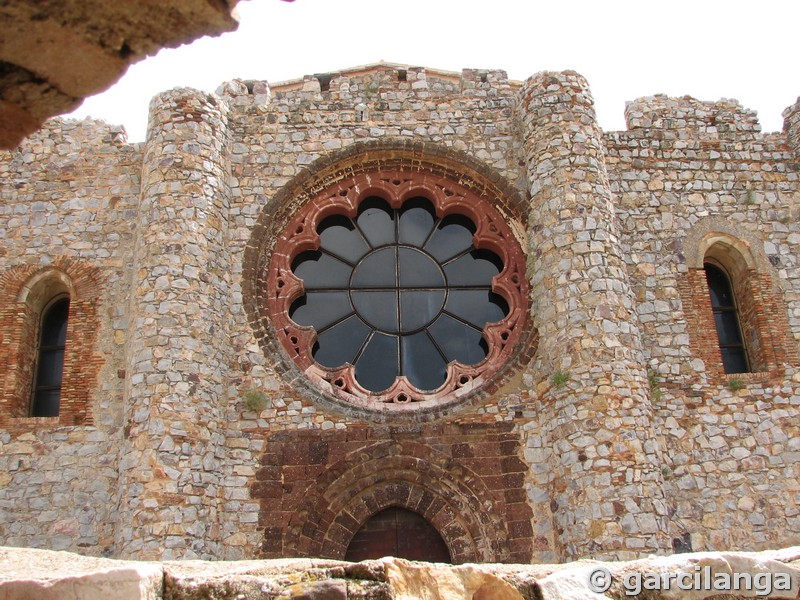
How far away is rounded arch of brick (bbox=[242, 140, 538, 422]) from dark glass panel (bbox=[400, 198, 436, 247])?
47 centimetres

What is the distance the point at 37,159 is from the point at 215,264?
3.47 m

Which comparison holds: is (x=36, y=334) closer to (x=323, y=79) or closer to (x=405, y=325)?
(x=405, y=325)

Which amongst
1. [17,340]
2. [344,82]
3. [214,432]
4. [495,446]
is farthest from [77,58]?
[344,82]

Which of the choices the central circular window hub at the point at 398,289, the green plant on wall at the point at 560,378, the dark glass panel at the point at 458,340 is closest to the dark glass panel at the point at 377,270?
the central circular window hub at the point at 398,289

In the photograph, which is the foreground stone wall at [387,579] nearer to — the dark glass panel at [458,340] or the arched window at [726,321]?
the dark glass panel at [458,340]

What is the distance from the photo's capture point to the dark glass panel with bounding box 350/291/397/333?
1202 cm

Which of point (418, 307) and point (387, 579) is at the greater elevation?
point (418, 307)

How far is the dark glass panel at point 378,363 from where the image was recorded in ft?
38.3

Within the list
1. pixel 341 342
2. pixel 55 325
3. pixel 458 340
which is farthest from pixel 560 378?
pixel 55 325

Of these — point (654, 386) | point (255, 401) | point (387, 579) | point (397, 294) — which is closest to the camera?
point (387, 579)

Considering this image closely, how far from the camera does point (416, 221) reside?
42.2ft

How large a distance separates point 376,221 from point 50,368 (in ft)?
15.6

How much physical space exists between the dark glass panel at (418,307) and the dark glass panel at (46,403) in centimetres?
455

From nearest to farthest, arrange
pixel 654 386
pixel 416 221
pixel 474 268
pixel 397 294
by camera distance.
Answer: pixel 654 386 → pixel 397 294 → pixel 474 268 → pixel 416 221
